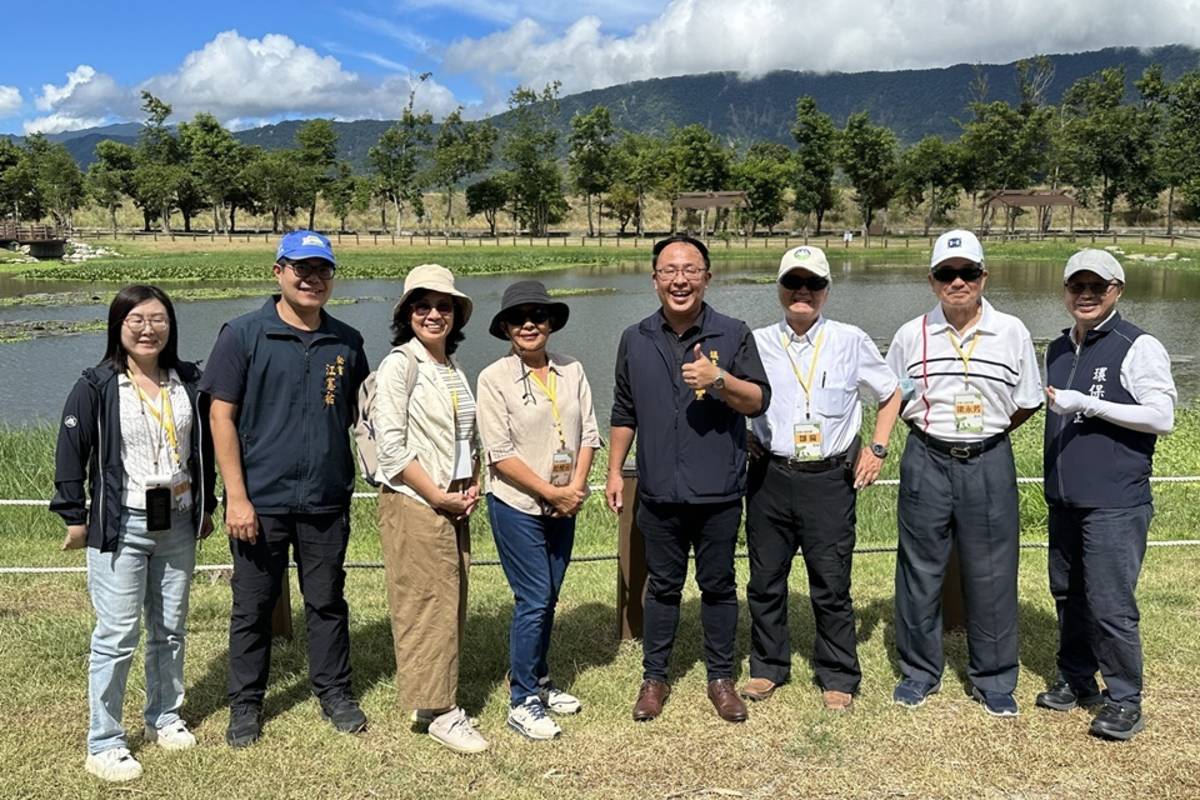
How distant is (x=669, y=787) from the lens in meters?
3.45

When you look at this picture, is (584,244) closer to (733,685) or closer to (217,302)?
(217,302)

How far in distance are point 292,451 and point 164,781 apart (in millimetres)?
1295

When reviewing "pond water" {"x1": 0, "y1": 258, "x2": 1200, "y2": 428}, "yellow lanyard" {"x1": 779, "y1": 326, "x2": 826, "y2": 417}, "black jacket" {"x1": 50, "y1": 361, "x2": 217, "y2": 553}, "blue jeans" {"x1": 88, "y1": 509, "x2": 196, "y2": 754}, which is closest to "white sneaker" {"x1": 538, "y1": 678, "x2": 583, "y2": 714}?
"blue jeans" {"x1": 88, "y1": 509, "x2": 196, "y2": 754}

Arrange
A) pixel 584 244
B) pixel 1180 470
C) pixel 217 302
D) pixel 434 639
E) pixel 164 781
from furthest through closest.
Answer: pixel 584 244
pixel 217 302
pixel 1180 470
pixel 434 639
pixel 164 781

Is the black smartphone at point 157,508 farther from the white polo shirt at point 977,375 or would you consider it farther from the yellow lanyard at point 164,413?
the white polo shirt at point 977,375

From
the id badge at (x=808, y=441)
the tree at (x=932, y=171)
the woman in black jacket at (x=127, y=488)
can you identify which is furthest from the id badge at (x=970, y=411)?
the tree at (x=932, y=171)

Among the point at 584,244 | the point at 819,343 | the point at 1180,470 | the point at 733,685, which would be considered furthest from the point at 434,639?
the point at 584,244

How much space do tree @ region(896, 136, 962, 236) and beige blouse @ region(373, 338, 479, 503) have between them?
6656 centimetres

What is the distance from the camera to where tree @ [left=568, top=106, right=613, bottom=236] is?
64.4 m

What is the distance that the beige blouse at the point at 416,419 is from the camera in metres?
3.55

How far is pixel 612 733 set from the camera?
151 inches

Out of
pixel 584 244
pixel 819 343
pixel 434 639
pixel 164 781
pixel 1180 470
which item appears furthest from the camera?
pixel 584 244

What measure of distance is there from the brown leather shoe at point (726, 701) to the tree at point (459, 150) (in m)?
65.2

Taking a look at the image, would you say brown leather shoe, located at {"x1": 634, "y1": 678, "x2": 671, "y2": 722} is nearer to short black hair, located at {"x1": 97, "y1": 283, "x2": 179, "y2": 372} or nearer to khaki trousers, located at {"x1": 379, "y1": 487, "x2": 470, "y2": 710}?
khaki trousers, located at {"x1": 379, "y1": 487, "x2": 470, "y2": 710}
